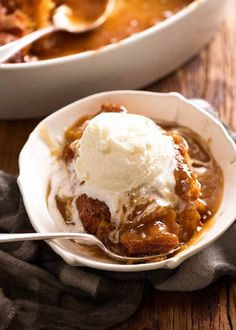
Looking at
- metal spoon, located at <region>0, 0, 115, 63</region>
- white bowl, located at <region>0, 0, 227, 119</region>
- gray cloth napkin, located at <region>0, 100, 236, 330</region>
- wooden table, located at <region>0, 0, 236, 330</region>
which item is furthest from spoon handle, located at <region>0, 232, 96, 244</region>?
metal spoon, located at <region>0, 0, 115, 63</region>

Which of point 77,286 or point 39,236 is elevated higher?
point 39,236

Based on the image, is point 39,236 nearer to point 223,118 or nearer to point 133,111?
point 133,111

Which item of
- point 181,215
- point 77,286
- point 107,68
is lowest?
point 77,286

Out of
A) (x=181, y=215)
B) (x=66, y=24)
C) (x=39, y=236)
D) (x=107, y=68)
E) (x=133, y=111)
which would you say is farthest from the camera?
(x=66, y=24)

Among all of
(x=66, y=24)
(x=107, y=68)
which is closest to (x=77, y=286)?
(x=107, y=68)

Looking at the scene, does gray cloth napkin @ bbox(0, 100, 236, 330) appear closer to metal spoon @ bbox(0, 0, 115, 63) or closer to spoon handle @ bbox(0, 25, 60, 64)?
spoon handle @ bbox(0, 25, 60, 64)

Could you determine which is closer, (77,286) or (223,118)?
(77,286)
